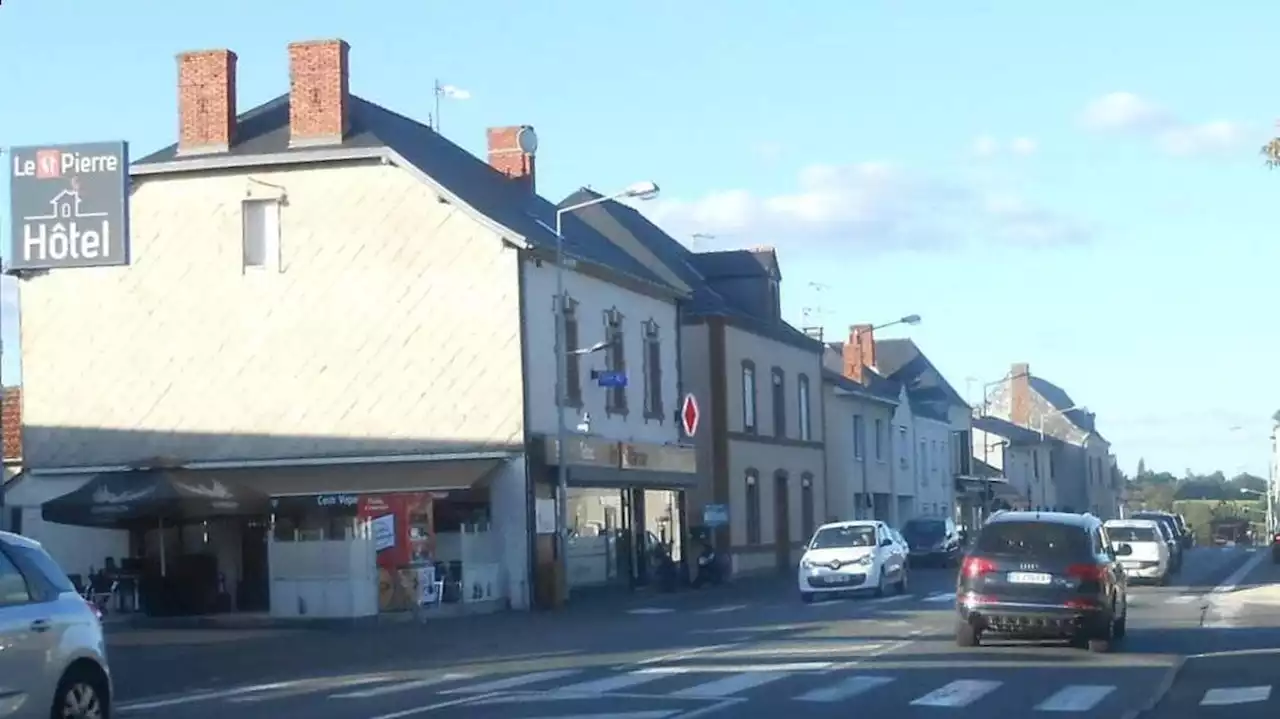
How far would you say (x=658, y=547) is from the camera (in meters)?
50.2

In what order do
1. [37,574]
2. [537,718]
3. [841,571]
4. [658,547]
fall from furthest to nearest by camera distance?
[658,547], [841,571], [537,718], [37,574]

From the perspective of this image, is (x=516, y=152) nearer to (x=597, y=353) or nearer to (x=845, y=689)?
(x=597, y=353)

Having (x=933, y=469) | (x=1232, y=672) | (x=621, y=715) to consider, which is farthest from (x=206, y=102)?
(x=933, y=469)

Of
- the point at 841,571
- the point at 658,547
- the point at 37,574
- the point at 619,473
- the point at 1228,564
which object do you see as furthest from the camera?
the point at 1228,564

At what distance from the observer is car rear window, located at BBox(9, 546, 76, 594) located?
14.1m

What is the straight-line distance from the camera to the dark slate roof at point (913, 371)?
8925 cm

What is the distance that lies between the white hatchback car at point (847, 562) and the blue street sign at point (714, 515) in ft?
28.3

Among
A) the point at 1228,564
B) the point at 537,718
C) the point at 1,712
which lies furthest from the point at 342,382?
the point at 1228,564

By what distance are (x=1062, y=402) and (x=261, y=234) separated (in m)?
92.8

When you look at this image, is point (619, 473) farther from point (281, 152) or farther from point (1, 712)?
point (1, 712)

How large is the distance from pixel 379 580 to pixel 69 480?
35.4ft

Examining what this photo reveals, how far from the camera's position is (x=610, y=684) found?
20.1 m

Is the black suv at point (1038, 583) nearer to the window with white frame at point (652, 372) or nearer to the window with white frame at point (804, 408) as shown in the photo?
the window with white frame at point (652, 372)

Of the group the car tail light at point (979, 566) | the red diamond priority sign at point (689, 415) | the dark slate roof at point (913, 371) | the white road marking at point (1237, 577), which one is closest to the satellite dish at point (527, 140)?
the red diamond priority sign at point (689, 415)
